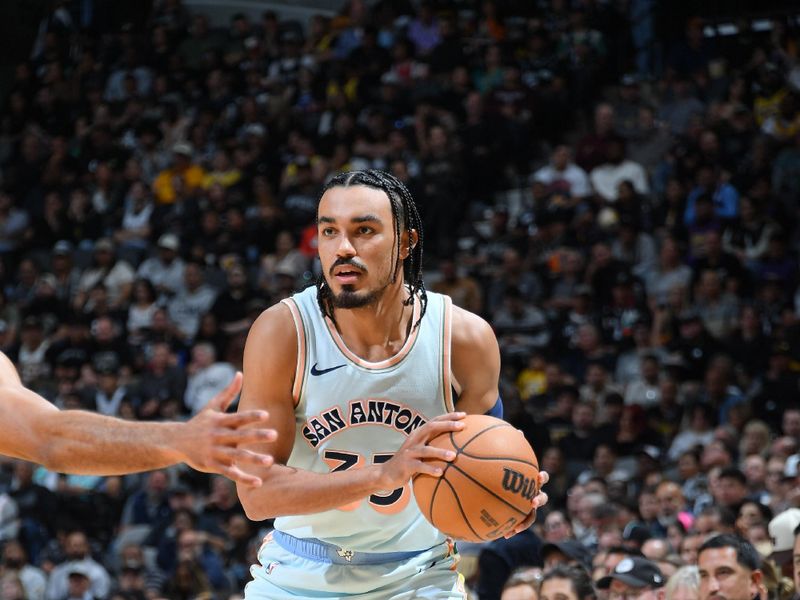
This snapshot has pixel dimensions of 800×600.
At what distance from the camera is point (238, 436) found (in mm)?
2814

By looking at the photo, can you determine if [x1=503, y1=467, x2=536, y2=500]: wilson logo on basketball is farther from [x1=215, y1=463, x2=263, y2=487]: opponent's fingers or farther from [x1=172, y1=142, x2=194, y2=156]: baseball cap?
[x1=172, y1=142, x2=194, y2=156]: baseball cap

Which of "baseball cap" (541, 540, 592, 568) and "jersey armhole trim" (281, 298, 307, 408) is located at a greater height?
"jersey armhole trim" (281, 298, 307, 408)

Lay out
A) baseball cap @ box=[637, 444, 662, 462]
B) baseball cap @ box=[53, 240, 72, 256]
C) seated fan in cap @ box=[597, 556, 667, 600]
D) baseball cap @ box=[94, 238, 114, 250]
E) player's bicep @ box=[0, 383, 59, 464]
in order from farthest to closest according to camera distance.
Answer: baseball cap @ box=[53, 240, 72, 256] < baseball cap @ box=[94, 238, 114, 250] < baseball cap @ box=[637, 444, 662, 462] < seated fan in cap @ box=[597, 556, 667, 600] < player's bicep @ box=[0, 383, 59, 464]

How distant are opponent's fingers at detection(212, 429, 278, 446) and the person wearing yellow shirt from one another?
1341cm

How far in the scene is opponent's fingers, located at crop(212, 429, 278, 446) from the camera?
2807 mm

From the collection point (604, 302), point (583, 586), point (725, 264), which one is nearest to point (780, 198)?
point (725, 264)

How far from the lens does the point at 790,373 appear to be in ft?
35.6

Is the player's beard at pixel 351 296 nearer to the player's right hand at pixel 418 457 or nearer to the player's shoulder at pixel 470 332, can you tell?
the player's shoulder at pixel 470 332

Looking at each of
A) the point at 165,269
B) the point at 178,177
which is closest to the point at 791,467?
the point at 165,269

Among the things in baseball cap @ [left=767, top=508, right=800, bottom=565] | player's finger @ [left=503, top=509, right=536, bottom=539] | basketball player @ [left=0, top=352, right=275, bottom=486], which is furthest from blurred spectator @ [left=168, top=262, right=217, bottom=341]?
basketball player @ [left=0, top=352, right=275, bottom=486]

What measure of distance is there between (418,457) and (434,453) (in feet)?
0.16

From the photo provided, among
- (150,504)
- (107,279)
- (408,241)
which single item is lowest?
(150,504)

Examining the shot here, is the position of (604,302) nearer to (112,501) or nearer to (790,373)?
(790,373)

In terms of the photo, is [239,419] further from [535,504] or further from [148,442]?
[535,504]
